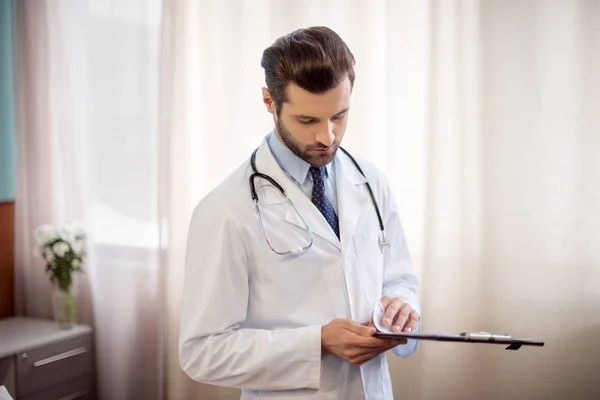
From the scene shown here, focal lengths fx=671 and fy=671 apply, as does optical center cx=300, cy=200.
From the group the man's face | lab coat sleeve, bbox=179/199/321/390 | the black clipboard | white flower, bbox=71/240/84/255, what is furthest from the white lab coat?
white flower, bbox=71/240/84/255

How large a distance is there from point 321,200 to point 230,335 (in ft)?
1.27

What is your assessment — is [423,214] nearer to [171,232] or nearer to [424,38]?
[424,38]

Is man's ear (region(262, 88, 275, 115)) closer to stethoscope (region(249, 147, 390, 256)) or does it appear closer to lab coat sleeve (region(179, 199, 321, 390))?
stethoscope (region(249, 147, 390, 256))

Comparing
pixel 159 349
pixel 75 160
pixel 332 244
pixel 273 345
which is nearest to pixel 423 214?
pixel 332 244

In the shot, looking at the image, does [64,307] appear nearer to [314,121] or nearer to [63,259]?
[63,259]

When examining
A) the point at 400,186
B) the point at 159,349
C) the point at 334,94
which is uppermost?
the point at 334,94

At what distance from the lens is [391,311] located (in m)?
1.50

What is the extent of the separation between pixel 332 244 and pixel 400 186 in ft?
3.13

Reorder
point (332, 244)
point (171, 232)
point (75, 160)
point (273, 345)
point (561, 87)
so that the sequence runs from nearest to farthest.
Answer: point (273, 345)
point (332, 244)
point (561, 87)
point (171, 232)
point (75, 160)

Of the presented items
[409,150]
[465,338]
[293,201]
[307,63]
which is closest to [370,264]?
[293,201]

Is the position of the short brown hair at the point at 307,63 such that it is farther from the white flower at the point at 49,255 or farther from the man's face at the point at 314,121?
the white flower at the point at 49,255

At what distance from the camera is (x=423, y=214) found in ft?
7.92

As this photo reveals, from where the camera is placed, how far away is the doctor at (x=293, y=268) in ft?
4.74

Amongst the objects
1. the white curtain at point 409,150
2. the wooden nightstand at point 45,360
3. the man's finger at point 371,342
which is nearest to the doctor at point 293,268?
the man's finger at point 371,342
